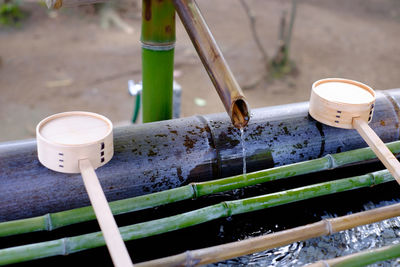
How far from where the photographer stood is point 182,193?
195cm

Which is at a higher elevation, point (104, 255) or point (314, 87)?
point (314, 87)

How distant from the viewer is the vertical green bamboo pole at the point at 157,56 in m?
2.32

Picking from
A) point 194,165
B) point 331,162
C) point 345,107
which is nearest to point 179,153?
point 194,165

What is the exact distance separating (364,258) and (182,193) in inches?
31.0

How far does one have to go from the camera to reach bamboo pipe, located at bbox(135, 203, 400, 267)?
1601 mm

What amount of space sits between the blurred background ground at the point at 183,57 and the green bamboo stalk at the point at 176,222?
4240mm

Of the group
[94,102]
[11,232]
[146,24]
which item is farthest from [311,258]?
[94,102]

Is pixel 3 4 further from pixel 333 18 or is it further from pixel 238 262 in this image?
pixel 238 262

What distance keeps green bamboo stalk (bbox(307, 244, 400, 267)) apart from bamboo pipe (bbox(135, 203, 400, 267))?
0.13 m

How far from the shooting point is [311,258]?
192cm

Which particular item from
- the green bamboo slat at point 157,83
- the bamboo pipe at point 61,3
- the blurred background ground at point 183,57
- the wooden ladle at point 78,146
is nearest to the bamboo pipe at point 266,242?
the wooden ladle at point 78,146

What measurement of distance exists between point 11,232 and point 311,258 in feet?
4.09

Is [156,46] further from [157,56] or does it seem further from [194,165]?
[194,165]

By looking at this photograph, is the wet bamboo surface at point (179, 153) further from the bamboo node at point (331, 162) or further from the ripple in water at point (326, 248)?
the ripple in water at point (326, 248)
